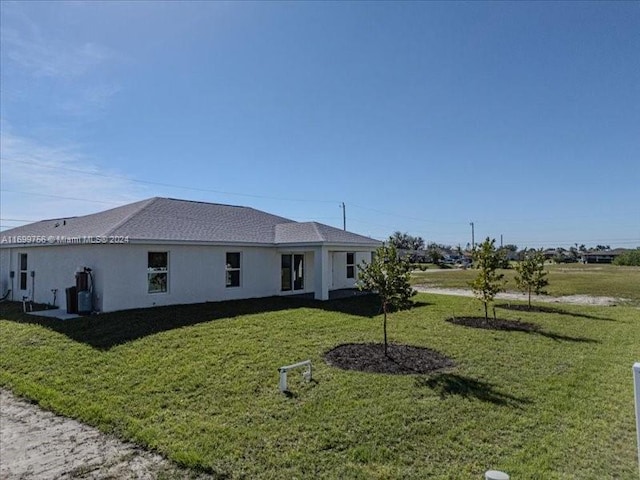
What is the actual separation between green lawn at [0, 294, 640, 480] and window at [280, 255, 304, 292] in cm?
785

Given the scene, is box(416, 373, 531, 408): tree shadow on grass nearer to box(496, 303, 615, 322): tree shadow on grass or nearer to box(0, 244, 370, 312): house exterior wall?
box(496, 303, 615, 322): tree shadow on grass

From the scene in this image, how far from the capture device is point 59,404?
6.22 meters

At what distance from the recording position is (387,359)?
26.5ft

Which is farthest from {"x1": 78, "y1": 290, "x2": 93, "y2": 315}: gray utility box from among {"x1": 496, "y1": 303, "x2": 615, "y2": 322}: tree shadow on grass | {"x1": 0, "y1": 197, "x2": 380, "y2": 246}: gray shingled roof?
{"x1": 496, "y1": 303, "x2": 615, "y2": 322}: tree shadow on grass

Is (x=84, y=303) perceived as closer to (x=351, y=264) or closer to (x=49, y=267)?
(x=49, y=267)

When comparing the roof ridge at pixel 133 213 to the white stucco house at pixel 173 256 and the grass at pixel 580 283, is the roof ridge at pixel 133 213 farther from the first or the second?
the grass at pixel 580 283

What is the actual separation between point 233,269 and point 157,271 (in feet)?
11.4

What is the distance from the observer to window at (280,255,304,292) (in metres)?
19.5

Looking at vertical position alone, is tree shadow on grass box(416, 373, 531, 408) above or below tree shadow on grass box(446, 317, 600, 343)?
above

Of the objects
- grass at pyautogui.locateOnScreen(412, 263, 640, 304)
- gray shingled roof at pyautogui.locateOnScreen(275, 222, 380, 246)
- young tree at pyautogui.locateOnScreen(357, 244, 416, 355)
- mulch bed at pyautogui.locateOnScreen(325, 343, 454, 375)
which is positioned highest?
gray shingled roof at pyautogui.locateOnScreen(275, 222, 380, 246)

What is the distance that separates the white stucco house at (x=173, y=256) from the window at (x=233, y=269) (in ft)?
0.15

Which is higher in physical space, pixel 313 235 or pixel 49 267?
pixel 313 235

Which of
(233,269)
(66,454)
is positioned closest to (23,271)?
(233,269)

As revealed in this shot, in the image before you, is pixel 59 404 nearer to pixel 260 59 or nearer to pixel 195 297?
pixel 195 297
